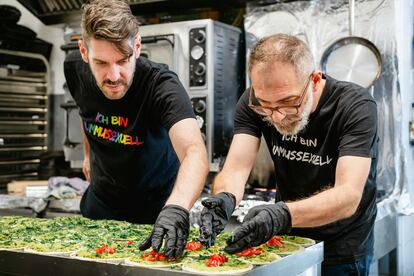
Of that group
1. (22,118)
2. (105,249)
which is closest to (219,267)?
(105,249)

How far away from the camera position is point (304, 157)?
2.23 meters

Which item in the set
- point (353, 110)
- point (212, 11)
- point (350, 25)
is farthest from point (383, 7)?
point (353, 110)

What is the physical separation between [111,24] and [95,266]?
985 millimetres

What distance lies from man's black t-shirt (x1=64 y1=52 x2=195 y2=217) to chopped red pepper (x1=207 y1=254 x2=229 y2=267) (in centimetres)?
74

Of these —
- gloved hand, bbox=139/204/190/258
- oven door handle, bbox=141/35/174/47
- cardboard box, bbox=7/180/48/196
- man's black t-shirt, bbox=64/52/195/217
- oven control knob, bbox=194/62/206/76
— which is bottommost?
cardboard box, bbox=7/180/48/196

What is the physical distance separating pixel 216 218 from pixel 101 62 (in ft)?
2.66

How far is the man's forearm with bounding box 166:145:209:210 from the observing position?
2.02 meters

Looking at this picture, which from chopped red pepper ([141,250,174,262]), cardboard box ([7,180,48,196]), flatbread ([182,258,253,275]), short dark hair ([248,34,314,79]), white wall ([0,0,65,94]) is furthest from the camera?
white wall ([0,0,65,94])

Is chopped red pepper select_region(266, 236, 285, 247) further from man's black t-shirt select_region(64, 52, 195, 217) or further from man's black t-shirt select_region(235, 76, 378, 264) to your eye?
man's black t-shirt select_region(64, 52, 195, 217)

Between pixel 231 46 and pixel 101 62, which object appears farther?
pixel 231 46

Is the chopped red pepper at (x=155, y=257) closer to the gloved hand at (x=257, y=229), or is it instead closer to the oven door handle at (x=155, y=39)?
the gloved hand at (x=257, y=229)

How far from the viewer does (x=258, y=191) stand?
3771 millimetres

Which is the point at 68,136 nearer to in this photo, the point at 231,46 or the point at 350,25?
the point at 231,46

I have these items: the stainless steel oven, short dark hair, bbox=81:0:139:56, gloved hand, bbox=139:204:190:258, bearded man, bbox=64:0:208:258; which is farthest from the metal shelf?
gloved hand, bbox=139:204:190:258
